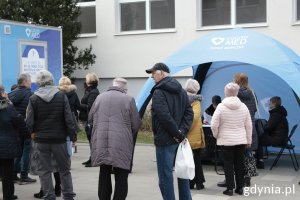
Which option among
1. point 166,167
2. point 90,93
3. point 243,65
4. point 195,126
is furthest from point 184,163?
point 243,65

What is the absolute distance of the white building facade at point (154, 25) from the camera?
51.8 ft

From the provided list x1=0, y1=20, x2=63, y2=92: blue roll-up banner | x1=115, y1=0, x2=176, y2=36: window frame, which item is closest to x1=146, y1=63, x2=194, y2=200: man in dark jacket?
x1=0, y1=20, x2=63, y2=92: blue roll-up banner

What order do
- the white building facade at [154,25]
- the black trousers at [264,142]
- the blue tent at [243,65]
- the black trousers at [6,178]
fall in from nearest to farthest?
the black trousers at [6,178], the blue tent at [243,65], the black trousers at [264,142], the white building facade at [154,25]

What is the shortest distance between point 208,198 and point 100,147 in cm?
214

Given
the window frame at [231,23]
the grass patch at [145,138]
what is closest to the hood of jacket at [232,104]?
the grass patch at [145,138]

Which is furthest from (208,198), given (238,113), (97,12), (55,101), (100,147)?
(97,12)

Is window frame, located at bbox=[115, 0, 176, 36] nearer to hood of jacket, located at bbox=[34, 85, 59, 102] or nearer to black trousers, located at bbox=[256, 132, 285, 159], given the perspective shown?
black trousers, located at bbox=[256, 132, 285, 159]

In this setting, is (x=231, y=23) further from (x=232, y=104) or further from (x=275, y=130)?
(x=232, y=104)

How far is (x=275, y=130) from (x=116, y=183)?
4918 millimetres

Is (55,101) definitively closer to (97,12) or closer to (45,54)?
(45,54)

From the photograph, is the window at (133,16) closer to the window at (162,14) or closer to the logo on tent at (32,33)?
the window at (162,14)

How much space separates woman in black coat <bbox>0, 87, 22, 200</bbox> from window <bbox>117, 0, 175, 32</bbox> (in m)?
10.9

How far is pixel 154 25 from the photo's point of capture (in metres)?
18.0

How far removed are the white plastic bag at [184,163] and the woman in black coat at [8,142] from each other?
2452mm
